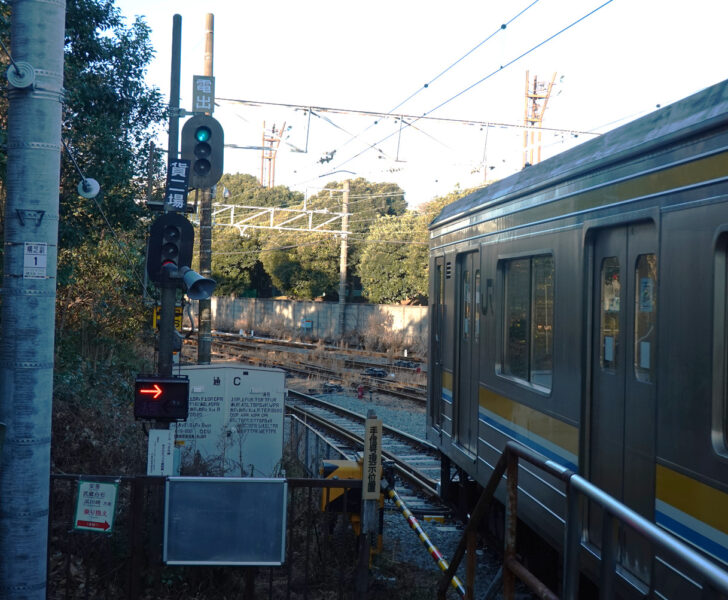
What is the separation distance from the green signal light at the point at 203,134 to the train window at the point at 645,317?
6.05m

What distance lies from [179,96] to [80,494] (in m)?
10.0

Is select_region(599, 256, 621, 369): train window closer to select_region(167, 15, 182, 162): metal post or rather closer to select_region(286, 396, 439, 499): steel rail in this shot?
select_region(286, 396, 439, 499): steel rail

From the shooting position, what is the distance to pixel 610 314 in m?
4.91

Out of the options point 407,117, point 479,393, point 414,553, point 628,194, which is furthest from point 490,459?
point 407,117

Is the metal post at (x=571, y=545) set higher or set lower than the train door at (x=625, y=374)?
lower

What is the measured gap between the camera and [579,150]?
557 centimetres

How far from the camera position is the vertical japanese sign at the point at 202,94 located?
54.7ft

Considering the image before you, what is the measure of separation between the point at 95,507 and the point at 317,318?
33046 mm

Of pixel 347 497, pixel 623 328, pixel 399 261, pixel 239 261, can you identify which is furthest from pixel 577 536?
pixel 239 261

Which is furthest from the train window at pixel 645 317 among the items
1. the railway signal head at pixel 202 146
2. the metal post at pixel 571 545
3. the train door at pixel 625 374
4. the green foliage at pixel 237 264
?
the green foliage at pixel 237 264

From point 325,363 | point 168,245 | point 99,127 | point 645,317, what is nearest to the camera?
point 645,317

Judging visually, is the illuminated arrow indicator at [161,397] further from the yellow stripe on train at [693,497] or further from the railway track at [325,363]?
the railway track at [325,363]

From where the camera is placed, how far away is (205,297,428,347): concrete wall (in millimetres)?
32281

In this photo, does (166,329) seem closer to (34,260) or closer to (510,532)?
(34,260)
